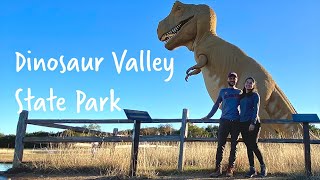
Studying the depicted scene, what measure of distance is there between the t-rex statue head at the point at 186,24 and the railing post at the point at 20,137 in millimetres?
4610

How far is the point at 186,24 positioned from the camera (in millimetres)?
11828

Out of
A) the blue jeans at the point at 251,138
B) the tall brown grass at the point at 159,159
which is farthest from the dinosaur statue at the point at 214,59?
the blue jeans at the point at 251,138

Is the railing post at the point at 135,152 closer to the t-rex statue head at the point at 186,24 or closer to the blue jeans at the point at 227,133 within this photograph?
the blue jeans at the point at 227,133

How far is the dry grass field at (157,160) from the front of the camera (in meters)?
7.48

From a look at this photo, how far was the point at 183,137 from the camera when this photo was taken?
8.32 meters

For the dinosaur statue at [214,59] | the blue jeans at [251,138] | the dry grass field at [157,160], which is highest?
the dinosaur statue at [214,59]

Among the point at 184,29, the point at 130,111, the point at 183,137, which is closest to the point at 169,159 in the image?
the point at 183,137

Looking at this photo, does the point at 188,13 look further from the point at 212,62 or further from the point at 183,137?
the point at 183,137

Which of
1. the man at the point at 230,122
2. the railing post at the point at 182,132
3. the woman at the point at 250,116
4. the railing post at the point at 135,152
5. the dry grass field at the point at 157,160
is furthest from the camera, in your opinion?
the railing post at the point at 182,132

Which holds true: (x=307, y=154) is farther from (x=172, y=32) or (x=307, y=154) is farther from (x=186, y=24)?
(x=172, y=32)

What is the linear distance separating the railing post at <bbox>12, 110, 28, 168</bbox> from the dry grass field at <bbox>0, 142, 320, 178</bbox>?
0.30 meters

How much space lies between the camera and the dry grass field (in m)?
7.48

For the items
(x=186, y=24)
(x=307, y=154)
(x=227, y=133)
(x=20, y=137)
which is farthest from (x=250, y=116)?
(x=186, y=24)

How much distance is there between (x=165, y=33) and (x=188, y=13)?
924 millimetres
